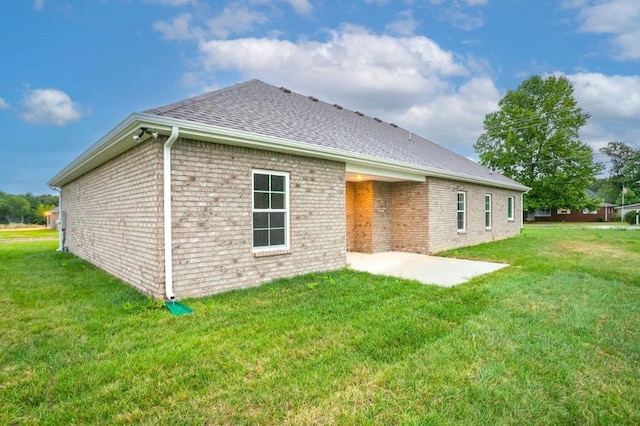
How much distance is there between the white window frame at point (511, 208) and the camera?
1777 cm

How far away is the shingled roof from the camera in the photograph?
6.01 metres

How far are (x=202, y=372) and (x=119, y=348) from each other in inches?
47.0

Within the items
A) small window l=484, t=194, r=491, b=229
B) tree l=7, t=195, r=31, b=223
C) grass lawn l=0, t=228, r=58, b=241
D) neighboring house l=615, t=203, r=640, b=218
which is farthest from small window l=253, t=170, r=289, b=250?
tree l=7, t=195, r=31, b=223

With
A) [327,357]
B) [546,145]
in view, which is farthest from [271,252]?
[546,145]

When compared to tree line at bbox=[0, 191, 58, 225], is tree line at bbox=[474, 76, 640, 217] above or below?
above

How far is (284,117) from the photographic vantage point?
8.12 m

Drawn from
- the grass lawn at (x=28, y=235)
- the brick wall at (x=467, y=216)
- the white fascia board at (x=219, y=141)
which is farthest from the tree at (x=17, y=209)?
the brick wall at (x=467, y=216)

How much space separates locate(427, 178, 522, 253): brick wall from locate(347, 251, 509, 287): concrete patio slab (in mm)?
1489

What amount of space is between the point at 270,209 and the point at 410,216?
6369 mm

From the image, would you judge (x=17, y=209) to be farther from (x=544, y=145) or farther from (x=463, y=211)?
(x=544, y=145)

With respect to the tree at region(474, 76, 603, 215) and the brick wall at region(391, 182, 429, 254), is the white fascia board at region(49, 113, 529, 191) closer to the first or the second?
the brick wall at region(391, 182, 429, 254)

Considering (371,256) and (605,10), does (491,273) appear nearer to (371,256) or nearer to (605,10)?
(371,256)

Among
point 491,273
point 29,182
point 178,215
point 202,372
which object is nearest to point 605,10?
point 491,273

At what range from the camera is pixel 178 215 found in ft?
17.2
